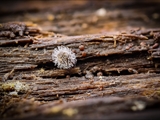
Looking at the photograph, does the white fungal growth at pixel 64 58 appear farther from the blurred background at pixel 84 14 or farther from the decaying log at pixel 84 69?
the blurred background at pixel 84 14

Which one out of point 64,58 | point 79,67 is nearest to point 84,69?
point 79,67

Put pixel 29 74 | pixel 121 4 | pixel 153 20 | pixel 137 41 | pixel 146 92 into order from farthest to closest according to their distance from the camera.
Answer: pixel 121 4
pixel 153 20
pixel 137 41
pixel 29 74
pixel 146 92

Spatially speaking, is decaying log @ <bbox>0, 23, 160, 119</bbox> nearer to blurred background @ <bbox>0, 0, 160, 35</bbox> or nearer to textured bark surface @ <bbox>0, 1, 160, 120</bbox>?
textured bark surface @ <bbox>0, 1, 160, 120</bbox>

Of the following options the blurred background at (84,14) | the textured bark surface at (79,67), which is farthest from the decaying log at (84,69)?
the blurred background at (84,14)

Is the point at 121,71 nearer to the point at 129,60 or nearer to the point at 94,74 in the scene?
the point at 129,60

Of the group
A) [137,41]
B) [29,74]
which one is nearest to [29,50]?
[29,74]

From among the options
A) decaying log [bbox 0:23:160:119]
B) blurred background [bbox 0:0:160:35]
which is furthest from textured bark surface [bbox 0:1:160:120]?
blurred background [bbox 0:0:160:35]
